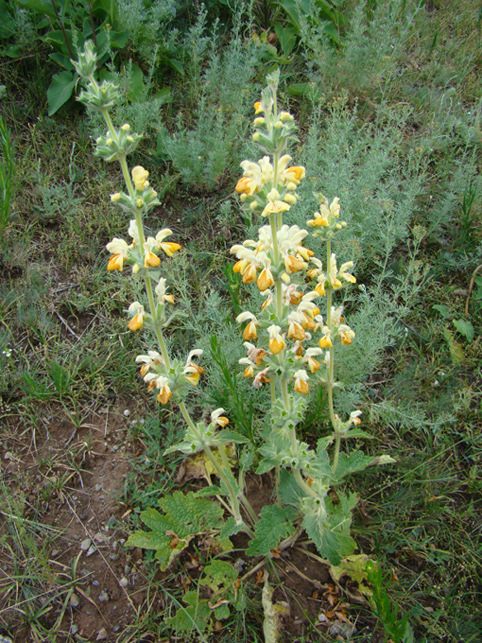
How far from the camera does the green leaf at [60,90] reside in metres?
4.06

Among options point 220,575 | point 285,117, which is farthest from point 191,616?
point 285,117

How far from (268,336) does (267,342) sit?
5cm

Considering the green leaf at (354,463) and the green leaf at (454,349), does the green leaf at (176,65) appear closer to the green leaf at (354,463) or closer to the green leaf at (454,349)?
the green leaf at (454,349)

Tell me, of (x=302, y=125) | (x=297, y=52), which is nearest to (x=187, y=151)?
(x=302, y=125)

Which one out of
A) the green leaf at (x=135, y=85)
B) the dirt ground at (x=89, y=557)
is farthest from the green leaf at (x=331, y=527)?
the green leaf at (x=135, y=85)

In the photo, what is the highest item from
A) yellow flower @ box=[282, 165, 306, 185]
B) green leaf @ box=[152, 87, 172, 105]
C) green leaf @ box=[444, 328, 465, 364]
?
yellow flower @ box=[282, 165, 306, 185]

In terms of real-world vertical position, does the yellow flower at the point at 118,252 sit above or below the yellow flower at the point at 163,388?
above

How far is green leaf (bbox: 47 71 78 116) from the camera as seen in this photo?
4062 millimetres

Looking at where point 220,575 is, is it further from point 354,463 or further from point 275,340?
point 275,340

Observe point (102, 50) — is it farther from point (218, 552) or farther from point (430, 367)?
point (218, 552)

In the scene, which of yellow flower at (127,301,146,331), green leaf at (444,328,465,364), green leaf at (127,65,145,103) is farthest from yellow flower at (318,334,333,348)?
green leaf at (127,65,145,103)

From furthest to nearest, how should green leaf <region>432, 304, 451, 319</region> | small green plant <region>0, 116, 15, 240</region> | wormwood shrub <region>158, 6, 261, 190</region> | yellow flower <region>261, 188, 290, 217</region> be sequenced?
wormwood shrub <region>158, 6, 261, 190</region>, small green plant <region>0, 116, 15, 240</region>, green leaf <region>432, 304, 451, 319</region>, yellow flower <region>261, 188, 290, 217</region>

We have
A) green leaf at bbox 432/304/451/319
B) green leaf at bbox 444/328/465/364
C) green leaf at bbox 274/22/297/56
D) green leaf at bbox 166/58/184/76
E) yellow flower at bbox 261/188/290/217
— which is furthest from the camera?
green leaf at bbox 274/22/297/56

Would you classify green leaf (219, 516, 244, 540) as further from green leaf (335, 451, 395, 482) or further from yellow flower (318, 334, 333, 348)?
yellow flower (318, 334, 333, 348)
